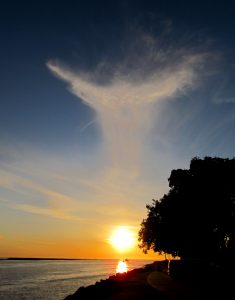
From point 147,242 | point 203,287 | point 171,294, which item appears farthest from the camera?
point 147,242

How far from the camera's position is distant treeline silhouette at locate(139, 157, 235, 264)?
176 feet

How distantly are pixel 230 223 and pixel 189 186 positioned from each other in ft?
25.2

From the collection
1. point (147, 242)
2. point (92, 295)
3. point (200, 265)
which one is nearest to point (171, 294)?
point (200, 265)

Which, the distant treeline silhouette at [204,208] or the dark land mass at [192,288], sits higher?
the distant treeline silhouette at [204,208]

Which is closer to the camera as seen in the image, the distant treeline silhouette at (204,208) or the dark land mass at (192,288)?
the dark land mass at (192,288)

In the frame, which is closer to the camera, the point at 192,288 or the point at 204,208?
the point at 192,288

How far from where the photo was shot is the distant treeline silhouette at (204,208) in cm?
5353

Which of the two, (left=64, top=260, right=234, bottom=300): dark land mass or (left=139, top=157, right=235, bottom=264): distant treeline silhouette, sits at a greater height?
(left=139, top=157, right=235, bottom=264): distant treeline silhouette

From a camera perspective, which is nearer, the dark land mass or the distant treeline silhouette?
the dark land mass

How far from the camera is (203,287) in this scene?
28266 millimetres

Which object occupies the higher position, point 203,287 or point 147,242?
point 147,242

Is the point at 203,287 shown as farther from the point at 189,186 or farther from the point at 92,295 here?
the point at 189,186

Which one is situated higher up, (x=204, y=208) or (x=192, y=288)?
(x=204, y=208)

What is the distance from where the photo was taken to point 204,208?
2110 inches
